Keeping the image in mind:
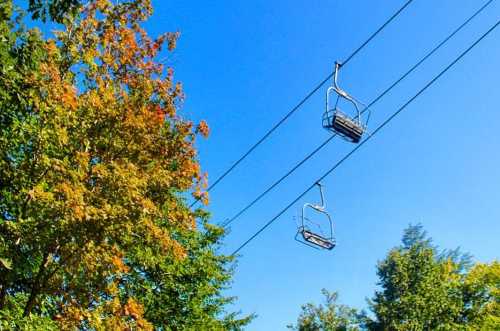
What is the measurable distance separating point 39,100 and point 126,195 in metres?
2.64

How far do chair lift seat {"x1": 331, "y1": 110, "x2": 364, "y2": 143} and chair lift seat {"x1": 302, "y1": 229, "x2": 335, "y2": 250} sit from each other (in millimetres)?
3471

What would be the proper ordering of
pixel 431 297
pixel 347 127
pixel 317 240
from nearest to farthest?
1. pixel 347 127
2. pixel 317 240
3. pixel 431 297

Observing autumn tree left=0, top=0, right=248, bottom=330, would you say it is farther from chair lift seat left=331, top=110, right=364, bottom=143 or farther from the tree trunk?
chair lift seat left=331, top=110, right=364, bottom=143

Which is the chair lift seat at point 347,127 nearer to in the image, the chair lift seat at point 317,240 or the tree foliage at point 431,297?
the chair lift seat at point 317,240

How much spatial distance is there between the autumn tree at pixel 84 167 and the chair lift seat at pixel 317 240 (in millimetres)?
2932

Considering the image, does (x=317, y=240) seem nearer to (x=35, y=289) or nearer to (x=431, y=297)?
(x=35, y=289)

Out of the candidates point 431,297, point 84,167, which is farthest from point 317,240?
point 431,297

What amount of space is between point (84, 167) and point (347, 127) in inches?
212

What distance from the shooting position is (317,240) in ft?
42.1

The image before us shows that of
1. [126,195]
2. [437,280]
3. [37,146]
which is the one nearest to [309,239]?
[126,195]

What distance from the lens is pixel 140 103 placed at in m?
12.1

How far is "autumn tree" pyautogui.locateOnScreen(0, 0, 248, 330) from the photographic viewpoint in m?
9.68

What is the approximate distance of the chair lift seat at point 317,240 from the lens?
12.6 meters

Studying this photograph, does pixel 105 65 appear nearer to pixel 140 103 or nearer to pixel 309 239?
pixel 140 103
